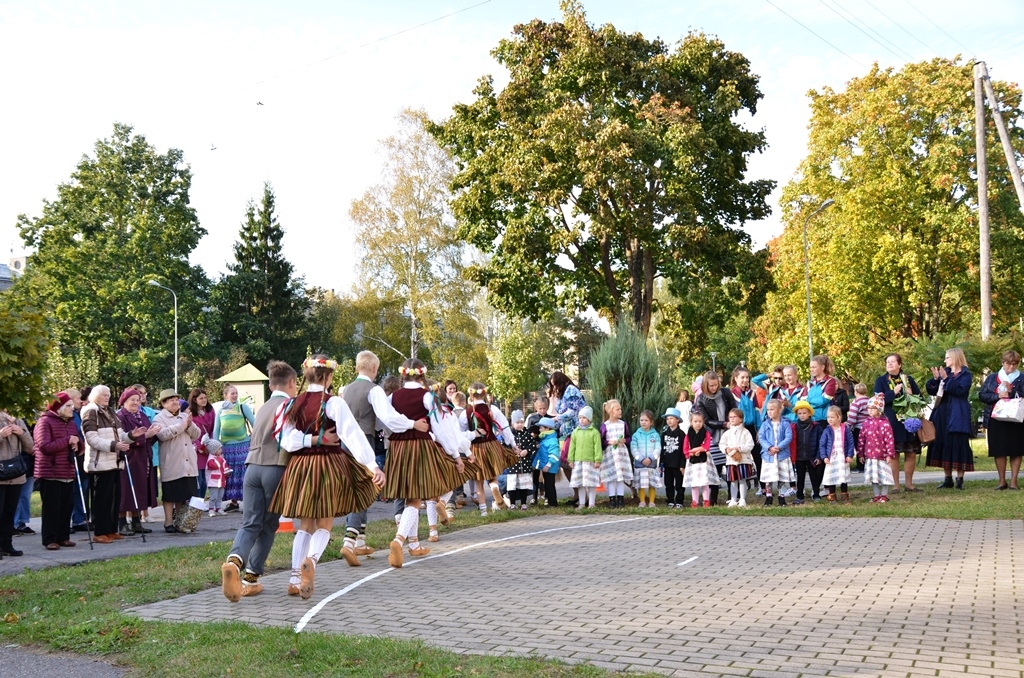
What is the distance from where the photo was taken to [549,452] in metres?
15.8

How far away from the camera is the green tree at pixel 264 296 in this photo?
61469 millimetres

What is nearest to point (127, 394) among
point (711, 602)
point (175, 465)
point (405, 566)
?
point (175, 465)

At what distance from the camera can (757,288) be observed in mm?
30844

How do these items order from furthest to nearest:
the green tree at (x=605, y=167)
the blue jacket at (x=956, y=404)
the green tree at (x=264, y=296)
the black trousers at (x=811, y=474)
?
the green tree at (x=264, y=296), the green tree at (x=605, y=167), the blue jacket at (x=956, y=404), the black trousers at (x=811, y=474)

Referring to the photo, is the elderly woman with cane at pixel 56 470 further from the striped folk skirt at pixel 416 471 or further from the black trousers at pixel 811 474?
the black trousers at pixel 811 474

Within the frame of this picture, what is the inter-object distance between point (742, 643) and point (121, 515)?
993cm

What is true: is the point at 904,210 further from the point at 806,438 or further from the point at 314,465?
the point at 314,465

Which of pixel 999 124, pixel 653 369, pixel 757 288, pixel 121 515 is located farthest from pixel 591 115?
pixel 121 515

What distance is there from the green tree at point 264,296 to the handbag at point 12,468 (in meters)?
50.8

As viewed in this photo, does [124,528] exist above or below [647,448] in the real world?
below

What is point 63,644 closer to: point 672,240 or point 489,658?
point 489,658

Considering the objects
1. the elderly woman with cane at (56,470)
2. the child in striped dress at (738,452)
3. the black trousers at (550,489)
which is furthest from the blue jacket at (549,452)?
the elderly woman with cane at (56,470)

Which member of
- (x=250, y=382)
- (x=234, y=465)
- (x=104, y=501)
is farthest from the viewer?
(x=250, y=382)

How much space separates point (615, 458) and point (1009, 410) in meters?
6.01
